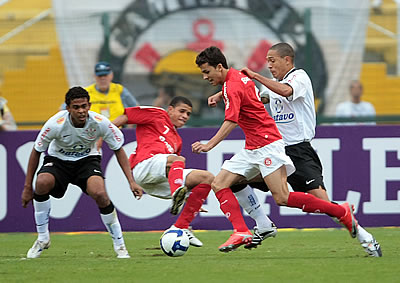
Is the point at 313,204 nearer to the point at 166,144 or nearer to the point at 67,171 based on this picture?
the point at 166,144

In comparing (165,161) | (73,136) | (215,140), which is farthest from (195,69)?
(215,140)

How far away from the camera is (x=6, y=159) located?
38.3 feet

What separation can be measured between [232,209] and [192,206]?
62 cm

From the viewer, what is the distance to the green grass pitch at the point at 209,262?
681 centimetres

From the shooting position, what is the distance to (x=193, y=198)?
28.5 ft

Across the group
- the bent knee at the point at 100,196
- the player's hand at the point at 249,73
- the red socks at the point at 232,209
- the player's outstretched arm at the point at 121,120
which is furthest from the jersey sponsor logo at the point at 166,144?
the player's hand at the point at 249,73

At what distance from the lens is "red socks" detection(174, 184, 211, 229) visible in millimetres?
8578

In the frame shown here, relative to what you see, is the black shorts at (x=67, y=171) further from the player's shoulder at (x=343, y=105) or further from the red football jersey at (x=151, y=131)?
the player's shoulder at (x=343, y=105)

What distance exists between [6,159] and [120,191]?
154 centimetres

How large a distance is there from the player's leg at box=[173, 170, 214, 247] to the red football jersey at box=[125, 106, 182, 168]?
785 millimetres

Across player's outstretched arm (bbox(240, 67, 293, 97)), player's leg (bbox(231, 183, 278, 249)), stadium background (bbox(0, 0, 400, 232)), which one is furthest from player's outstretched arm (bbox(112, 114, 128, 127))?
stadium background (bbox(0, 0, 400, 232))

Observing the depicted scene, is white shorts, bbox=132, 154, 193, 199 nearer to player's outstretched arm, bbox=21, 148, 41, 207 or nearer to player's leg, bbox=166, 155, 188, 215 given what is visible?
player's leg, bbox=166, 155, 188, 215

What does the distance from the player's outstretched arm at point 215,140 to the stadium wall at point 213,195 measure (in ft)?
12.8

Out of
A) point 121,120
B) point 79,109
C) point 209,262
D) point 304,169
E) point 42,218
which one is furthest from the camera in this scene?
point 121,120
